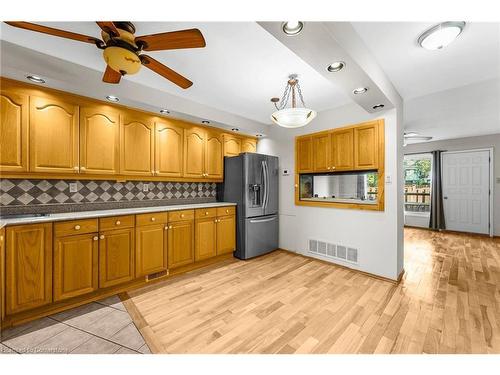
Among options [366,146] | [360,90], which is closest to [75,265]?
[360,90]

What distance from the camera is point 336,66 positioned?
5.47 ft

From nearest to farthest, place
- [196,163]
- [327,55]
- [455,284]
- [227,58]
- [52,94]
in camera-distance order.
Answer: [327,55] < [227,58] < [52,94] < [455,284] < [196,163]

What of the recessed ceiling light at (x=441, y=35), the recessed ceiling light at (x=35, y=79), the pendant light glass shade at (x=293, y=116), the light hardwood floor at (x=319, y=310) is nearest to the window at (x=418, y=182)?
the light hardwood floor at (x=319, y=310)

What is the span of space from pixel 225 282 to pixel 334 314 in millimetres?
1275

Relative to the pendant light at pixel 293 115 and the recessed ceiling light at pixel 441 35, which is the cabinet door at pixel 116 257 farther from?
the recessed ceiling light at pixel 441 35

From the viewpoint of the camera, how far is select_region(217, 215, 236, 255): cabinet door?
3264 mm

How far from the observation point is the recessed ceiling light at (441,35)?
148 cm

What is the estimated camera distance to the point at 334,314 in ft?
6.39

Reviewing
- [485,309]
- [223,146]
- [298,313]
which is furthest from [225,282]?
[485,309]

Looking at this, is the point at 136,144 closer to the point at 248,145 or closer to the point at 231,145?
the point at 231,145

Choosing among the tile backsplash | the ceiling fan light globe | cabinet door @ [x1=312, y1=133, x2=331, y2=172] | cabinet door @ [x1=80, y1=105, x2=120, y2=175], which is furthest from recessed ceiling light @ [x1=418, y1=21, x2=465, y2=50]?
the tile backsplash

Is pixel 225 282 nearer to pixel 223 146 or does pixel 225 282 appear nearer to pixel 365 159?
pixel 223 146

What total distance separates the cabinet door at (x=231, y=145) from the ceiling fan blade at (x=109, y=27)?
2.42 m

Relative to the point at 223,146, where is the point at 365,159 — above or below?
below
